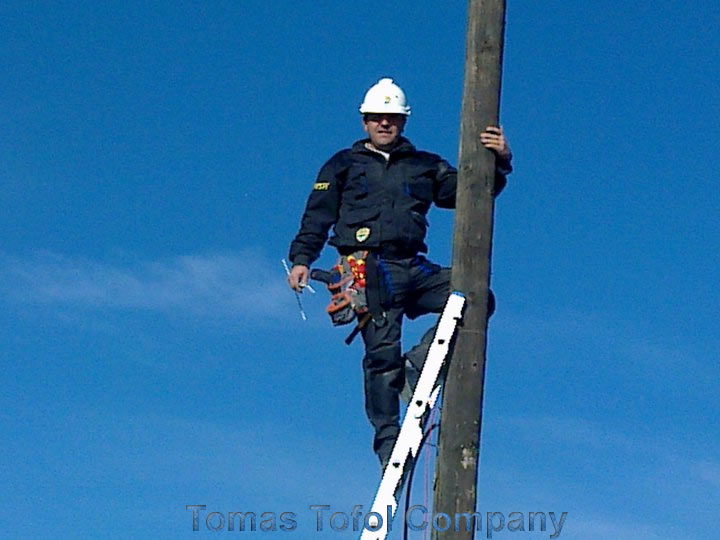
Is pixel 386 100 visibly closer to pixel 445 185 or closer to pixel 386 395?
pixel 445 185

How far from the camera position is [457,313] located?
7.31m

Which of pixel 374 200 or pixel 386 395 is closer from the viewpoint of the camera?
pixel 386 395

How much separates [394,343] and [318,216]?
2.71 ft

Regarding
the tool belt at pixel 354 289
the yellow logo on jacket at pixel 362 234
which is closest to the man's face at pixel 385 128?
the yellow logo on jacket at pixel 362 234

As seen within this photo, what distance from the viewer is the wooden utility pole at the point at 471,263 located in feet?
23.7

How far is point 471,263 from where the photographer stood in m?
7.37

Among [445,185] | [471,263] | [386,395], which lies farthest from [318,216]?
[471,263]

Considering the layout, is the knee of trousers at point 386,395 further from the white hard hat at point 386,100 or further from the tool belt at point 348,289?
the white hard hat at point 386,100

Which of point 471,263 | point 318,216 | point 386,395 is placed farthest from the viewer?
point 318,216

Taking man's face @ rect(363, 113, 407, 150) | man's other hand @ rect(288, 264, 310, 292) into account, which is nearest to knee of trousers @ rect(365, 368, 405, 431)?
Result: man's other hand @ rect(288, 264, 310, 292)

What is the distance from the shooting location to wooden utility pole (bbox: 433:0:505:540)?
722 cm

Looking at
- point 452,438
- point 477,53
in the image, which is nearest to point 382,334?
point 452,438

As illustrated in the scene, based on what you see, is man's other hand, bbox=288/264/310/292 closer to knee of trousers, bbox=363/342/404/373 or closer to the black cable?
knee of trousers, bbox=363/342/404/373

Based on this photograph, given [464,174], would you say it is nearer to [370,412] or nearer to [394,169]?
[394,169]
